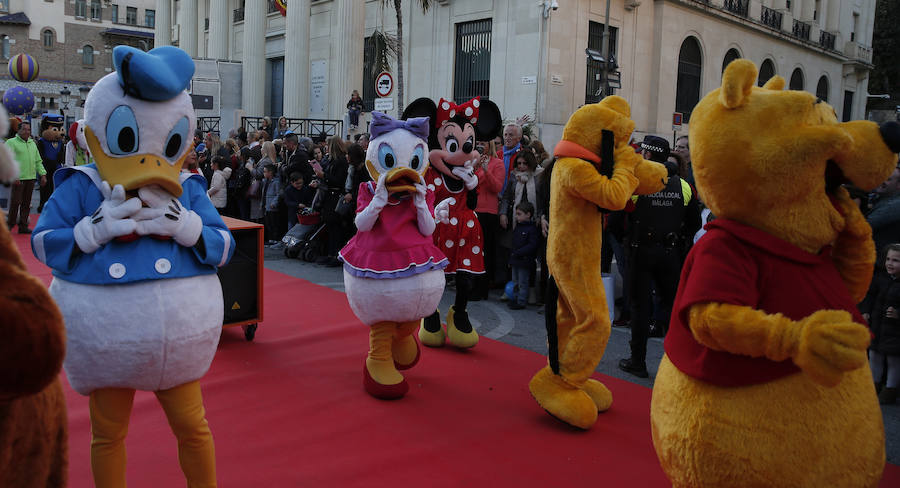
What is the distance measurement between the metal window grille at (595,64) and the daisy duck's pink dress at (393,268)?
15.6m

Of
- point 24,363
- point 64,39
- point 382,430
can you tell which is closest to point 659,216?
point 382,430

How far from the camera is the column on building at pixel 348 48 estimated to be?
20.0 meters

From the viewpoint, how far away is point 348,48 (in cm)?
2016

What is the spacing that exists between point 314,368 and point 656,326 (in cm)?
305

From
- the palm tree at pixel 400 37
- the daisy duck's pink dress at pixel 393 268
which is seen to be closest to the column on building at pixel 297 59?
the palm tree at pixel 400 37

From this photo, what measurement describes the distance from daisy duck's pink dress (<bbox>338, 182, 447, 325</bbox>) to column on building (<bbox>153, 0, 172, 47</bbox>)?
31.8m

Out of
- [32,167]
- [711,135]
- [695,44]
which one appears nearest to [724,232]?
[711,135]

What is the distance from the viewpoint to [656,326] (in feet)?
20.3

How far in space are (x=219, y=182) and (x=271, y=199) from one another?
2.63 ft

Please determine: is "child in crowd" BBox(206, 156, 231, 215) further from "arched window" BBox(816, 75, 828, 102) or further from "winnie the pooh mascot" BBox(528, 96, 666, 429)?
"arched window" BBox(816, 75, 828, 102)

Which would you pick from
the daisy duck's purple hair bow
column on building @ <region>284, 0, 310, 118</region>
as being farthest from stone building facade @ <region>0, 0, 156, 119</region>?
the daisy duck's purple hair bow

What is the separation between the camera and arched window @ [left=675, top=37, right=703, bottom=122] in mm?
22047

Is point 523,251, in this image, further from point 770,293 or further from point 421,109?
point 770,293

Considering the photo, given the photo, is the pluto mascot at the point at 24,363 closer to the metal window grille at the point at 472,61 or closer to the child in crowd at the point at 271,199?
the child in crowd at the point at 271,199
